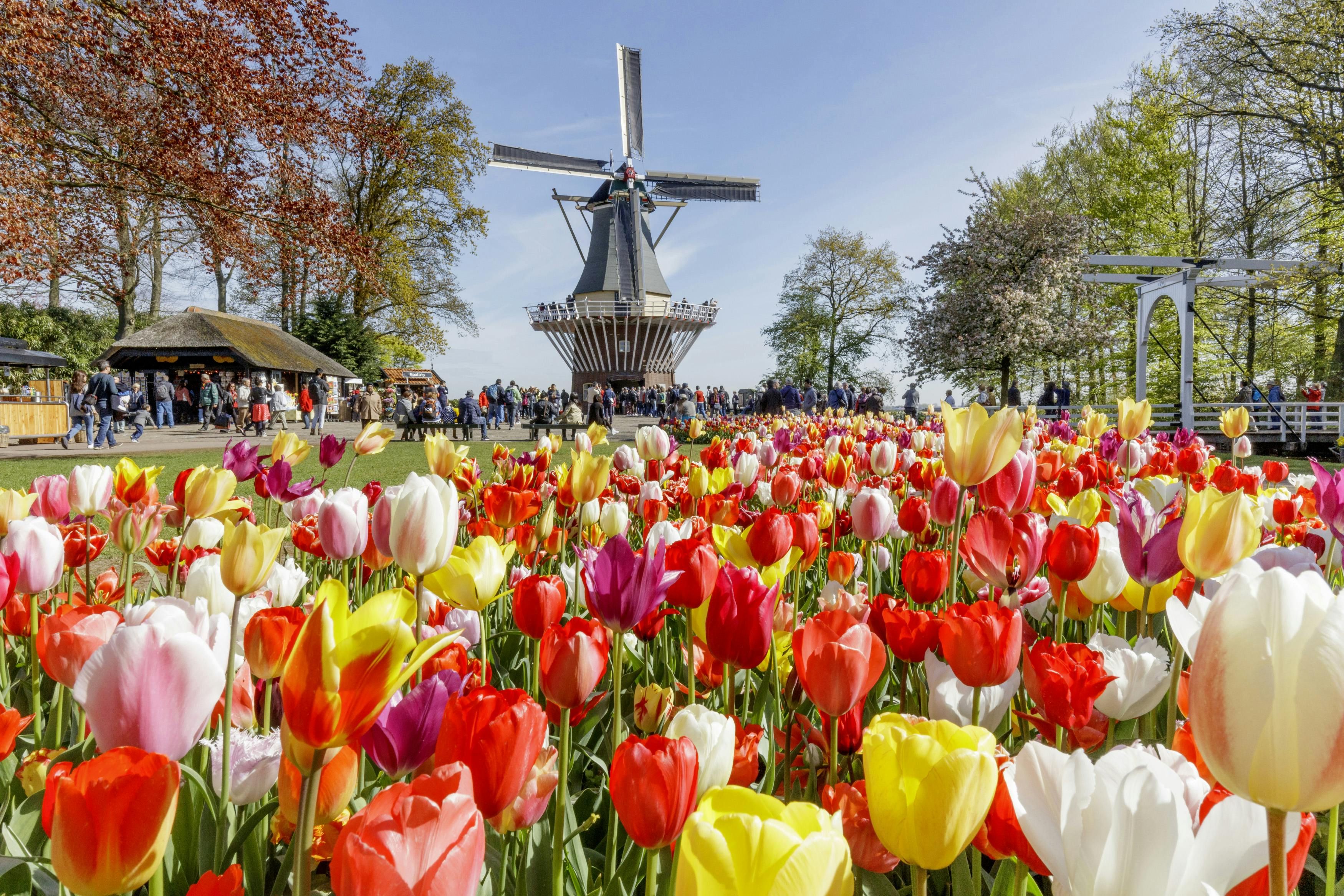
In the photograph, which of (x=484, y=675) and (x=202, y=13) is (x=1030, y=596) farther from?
(x=202, y=13)

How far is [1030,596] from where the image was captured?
1694mm

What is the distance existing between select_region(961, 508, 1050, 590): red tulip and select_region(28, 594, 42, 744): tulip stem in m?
1.61

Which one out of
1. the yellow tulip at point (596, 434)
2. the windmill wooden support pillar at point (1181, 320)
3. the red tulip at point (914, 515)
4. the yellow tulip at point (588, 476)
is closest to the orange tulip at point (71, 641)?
the yellow tulip at point (588, 476)

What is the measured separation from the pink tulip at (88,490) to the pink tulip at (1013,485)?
2.17 metres

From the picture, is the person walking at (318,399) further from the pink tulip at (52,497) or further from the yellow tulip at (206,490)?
the yellow tulip at (206,490)

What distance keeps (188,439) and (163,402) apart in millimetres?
6667

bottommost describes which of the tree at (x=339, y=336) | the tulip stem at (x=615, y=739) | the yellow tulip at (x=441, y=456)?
the tulip stem at (x=615, y=739)

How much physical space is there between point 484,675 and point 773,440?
3.21 meters

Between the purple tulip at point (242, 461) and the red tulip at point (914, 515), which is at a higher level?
the purple tulip at point (242, 461)

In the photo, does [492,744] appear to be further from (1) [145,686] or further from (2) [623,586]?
(2) [623,586]

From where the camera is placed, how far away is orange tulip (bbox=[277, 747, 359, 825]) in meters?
0.80

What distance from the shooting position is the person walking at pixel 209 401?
879 inches

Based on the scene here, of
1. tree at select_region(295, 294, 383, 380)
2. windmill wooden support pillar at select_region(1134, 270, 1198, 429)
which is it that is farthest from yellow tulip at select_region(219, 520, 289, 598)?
tree at select_region(295, 294, 383, 380)

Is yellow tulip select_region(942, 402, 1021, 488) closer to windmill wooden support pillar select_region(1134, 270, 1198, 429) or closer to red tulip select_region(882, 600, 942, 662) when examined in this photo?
red tulip select_region(882, 600, 942, 662)
